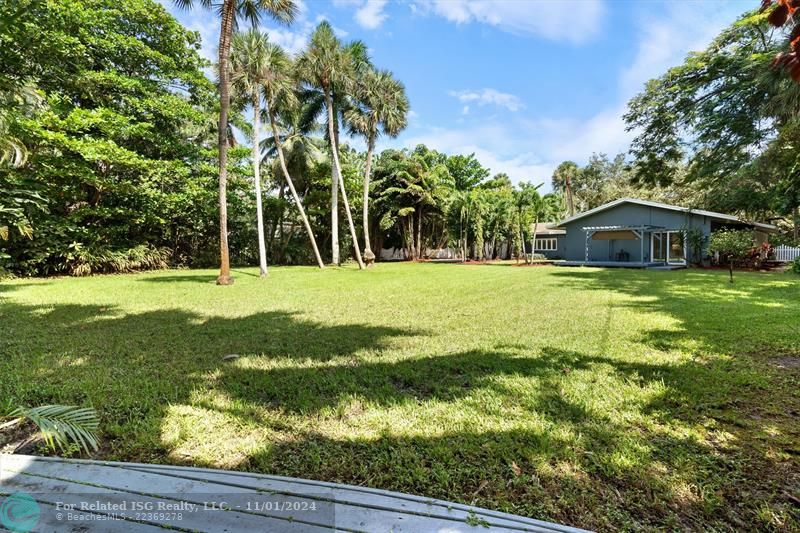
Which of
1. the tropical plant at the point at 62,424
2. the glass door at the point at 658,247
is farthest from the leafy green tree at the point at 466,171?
the tropical plant at the point at 62,424

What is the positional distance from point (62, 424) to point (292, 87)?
1626 centimetres

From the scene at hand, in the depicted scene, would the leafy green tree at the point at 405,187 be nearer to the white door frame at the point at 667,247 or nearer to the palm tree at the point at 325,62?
the palm tree at the point at 325,62

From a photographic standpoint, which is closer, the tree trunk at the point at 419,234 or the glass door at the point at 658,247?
the glass door at the point at 658,247

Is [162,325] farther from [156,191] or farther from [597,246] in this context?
[597,246]

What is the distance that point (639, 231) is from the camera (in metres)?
20.4

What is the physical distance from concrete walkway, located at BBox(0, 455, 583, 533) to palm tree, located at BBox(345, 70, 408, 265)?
18.1m

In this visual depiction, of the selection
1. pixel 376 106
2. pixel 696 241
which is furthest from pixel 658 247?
pixel 376 106

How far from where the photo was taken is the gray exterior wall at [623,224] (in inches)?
747

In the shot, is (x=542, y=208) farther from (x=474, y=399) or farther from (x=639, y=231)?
(x=474, y=399)

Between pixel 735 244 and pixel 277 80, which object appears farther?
pixel 735 244

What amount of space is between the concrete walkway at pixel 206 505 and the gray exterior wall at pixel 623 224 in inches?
870

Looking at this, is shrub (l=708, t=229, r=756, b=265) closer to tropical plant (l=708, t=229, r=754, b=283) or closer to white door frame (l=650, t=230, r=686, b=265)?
tropical plant (l=708, t=229, r=754, b=283)

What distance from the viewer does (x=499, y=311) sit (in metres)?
7.25

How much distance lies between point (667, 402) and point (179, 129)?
2026 centimetres
